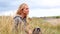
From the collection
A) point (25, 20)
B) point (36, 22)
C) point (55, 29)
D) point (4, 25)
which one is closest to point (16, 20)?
point (25, 20)

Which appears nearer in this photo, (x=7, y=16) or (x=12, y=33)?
(x=12, y=33)

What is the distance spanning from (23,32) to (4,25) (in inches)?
16.2

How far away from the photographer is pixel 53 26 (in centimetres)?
440

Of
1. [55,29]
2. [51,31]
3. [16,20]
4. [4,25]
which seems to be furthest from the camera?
[55,29]

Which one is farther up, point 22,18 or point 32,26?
point 22,18

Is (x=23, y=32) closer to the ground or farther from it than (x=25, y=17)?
closer to the ground

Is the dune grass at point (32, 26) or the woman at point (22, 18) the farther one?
the dune grass at point (32, 26)

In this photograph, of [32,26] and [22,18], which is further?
[32,26]

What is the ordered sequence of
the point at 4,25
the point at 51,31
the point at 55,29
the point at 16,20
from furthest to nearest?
1. the point at 55,29
2. the point at 51,31
3. the point at 4,25
4. the point at 16,20

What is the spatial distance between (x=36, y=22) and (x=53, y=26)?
1.15ft

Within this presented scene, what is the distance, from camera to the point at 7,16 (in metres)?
3.68

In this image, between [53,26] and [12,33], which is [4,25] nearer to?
[12,33]

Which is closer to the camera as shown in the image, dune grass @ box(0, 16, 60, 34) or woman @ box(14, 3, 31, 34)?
woman @ box(14, 3, 31, 34)

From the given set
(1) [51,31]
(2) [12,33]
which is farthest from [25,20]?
(1) [51,31]
